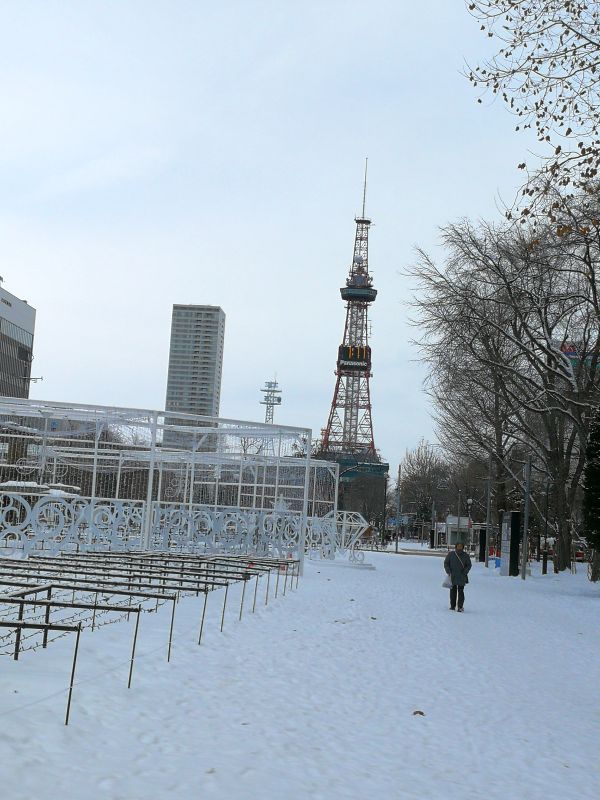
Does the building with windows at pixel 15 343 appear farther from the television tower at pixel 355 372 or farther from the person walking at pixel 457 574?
the person walking at pixel 457 574

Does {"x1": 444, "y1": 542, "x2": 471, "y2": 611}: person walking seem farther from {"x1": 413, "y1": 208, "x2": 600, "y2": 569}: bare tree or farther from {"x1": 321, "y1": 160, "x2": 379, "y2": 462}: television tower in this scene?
{"x1": 321, "y1": 160, "x2": 379, "y2": 462}: television tower

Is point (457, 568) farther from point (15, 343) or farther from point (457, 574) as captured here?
point (15, 343)

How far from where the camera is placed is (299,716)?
23.7 ft

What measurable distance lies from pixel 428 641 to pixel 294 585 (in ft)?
23.6

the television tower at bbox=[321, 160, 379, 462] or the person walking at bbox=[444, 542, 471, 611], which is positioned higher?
the television tower at bbox=[321, 160, 379, 462]

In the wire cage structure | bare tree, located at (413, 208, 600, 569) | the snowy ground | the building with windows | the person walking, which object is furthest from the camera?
the building with windows

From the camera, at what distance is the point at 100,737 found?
584 centimetres

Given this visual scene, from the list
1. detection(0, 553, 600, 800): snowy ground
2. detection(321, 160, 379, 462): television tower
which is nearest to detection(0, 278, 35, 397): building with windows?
detection(321, 160, 379, 462): television tower

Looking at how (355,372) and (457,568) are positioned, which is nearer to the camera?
(457,568)

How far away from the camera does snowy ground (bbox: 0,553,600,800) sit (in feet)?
17.6

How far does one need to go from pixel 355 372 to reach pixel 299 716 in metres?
115

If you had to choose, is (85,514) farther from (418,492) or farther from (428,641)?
(418,492)

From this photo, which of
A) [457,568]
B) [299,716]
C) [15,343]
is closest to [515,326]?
[457,568]

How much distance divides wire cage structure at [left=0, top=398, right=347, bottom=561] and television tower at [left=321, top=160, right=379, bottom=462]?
74.5 metres
